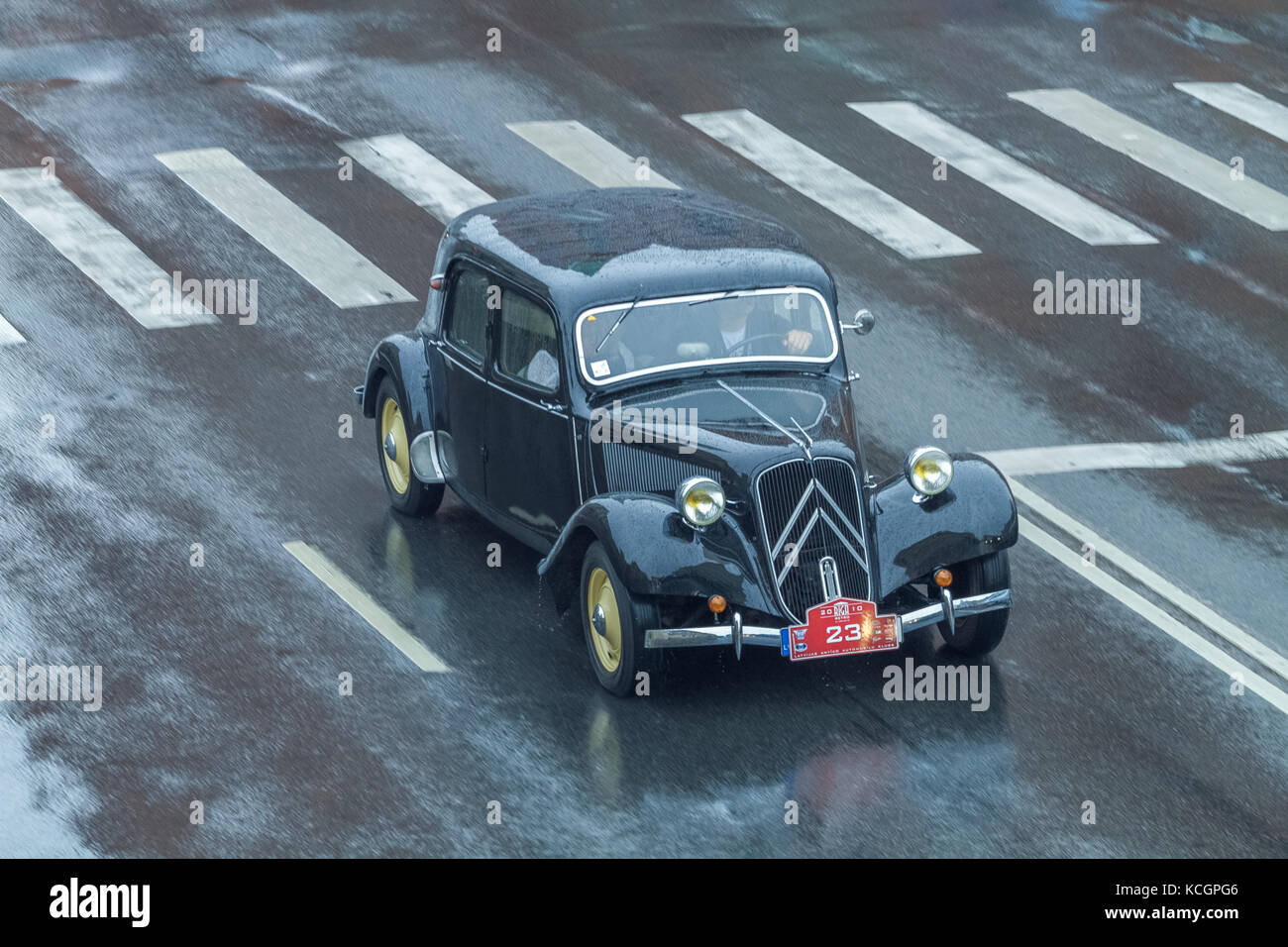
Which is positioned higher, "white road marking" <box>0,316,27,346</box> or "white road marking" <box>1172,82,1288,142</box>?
"white road marking" <box>1172,82,1288,142</box>

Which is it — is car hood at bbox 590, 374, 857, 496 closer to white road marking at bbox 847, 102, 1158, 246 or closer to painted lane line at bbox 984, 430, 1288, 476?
painted lane line at bbox 984, 430, 1288, 476

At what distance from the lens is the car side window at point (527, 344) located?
10.9 metres

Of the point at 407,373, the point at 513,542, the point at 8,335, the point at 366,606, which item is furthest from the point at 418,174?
the point at 366,606

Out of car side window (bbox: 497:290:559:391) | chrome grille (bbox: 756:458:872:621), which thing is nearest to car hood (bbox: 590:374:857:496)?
chrome grille (bbox: 756:458:872:621)

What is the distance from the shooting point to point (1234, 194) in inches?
752

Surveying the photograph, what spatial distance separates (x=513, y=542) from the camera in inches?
477

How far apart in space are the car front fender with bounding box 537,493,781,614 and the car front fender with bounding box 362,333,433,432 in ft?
7.95

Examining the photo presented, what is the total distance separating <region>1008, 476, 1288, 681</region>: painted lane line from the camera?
10.9m

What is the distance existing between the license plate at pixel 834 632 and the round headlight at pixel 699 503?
0.67 m

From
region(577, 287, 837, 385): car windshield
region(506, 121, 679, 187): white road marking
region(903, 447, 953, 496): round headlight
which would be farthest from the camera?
region(506, 121, 679, 187): white road marking

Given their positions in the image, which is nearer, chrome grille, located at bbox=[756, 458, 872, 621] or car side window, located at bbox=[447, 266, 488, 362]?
chrome grille, located at bbox=[756, 458, 872, 621]

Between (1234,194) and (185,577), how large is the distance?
1170 centimetres

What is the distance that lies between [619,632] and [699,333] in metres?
1.81
